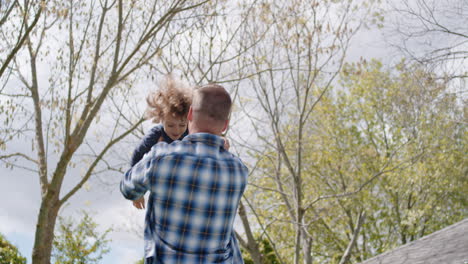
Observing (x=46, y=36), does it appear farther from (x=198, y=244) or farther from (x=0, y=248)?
(x=198, y=244)

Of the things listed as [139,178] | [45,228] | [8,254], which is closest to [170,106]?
[139,178]

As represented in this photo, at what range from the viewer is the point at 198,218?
181 cm

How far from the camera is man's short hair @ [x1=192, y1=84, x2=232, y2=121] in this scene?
1.84m

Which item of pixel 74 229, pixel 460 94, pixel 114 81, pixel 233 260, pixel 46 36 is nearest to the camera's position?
pixel 233 260

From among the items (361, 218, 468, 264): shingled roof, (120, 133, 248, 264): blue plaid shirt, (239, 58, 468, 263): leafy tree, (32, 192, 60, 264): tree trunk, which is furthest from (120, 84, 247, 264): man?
(239, 58, 468, 263): leafy tree

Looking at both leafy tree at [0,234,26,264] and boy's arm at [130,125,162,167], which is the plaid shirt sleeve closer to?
boy's arm at [130,125,162,167]

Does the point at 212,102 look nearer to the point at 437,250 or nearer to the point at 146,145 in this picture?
the point at 146,145

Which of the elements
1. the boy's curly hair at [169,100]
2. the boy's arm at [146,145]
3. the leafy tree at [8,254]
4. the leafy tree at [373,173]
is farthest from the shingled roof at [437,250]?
the leafy tree at [8,254]

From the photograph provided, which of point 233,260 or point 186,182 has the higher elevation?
point 186,182

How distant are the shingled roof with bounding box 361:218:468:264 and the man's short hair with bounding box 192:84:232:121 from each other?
5.55 m

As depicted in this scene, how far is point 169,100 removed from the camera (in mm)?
2195

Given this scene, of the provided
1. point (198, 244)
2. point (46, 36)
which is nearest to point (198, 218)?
point (198, 244)

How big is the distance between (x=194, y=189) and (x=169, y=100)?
1.88 ft

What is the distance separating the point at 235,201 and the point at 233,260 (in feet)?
0.94
